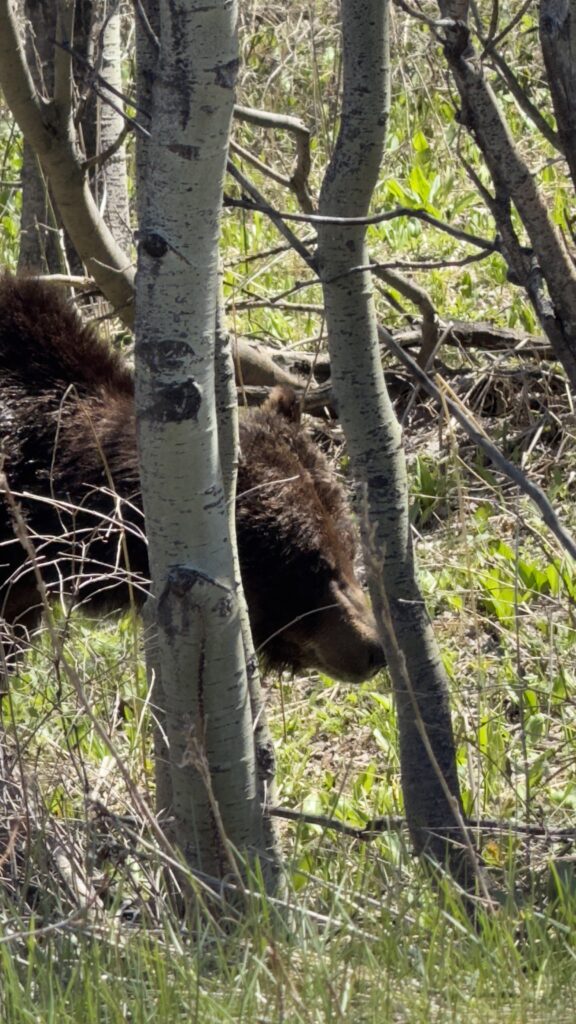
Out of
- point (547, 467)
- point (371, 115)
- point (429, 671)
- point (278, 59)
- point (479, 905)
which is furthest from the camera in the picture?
point (278, 59)

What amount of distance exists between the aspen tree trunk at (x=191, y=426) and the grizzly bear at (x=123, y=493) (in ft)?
4.62

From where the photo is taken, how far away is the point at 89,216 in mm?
4816

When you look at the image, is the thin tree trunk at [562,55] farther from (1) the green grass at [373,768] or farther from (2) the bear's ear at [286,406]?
(2) the bear's ear at [286,406]

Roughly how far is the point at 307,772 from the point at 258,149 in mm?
6036

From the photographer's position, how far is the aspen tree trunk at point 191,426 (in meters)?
2.58

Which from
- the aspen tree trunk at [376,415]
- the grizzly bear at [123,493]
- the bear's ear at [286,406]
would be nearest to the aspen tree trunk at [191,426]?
the aspen tree trunk at [376,415]

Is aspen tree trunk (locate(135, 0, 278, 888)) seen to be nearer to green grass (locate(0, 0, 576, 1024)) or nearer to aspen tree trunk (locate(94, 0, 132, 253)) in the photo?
green grass (locate(0, 0, 576, 1024))

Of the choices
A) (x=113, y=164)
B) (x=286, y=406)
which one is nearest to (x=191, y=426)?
(x=286, y=406)

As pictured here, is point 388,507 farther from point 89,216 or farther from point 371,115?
point 89,216

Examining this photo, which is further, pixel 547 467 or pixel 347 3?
pixel 547 467

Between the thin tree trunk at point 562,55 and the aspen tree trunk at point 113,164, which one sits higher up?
the aspen tree trunk at point 113,164

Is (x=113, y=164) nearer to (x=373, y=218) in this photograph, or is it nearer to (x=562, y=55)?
(x=373, y=218)

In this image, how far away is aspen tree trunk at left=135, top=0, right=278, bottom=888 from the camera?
2584 mm

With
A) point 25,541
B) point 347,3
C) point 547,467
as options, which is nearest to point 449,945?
point 25,541
